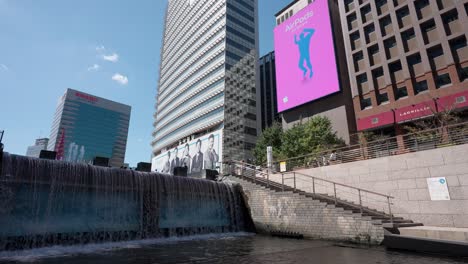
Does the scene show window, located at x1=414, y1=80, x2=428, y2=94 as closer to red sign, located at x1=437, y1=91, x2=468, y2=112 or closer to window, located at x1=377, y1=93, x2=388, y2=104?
red sign, located at x1=437, y1=91, x2=468, y2=112

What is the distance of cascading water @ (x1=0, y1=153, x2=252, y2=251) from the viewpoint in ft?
41.5

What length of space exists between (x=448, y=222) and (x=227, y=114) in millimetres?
44769

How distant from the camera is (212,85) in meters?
61.5

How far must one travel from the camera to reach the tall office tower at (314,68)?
35625 mm

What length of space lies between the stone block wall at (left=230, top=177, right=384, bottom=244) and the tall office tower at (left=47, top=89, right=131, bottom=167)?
10841cm

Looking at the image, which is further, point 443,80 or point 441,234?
point 443,80

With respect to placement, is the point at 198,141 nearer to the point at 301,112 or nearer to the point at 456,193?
the point at 301,112

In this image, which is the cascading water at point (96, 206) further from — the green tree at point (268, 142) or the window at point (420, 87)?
the window at point (420, 87)

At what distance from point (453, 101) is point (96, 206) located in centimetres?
3175

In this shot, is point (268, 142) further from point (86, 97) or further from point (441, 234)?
point (86, 97)

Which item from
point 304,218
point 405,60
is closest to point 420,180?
point 304,218

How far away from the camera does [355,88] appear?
112 feet

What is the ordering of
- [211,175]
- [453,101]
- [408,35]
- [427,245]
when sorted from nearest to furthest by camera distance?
[427,245] → [211,175] → [453,101] → [408,35]

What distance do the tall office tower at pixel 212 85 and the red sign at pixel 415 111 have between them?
3021 cm
